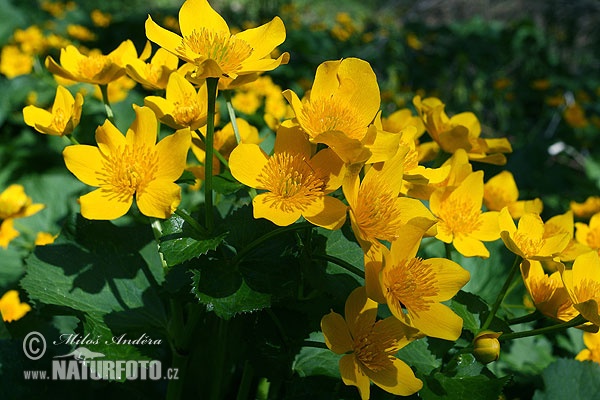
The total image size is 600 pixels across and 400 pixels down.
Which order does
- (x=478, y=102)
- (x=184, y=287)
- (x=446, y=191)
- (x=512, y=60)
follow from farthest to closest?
(x=512, y=60) → (x=478, y=102) → (x=446, y=191) → (x=184, y=287)

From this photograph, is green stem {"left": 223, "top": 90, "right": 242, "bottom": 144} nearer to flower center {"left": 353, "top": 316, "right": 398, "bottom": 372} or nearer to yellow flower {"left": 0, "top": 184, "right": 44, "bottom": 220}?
flower center {"left": 353, "top": 316, "right": 398, "bottom": 372}

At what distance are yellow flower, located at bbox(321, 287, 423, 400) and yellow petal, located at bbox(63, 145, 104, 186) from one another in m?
0.49

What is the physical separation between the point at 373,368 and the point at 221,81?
628 millimetres

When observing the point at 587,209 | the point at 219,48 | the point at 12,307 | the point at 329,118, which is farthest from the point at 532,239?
the point at 12,307

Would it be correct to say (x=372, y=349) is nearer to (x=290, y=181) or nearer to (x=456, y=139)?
(x=290, y=181)

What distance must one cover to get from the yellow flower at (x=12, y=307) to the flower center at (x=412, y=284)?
117 cm

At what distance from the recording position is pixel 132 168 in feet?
3.19

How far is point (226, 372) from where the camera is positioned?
123 cm

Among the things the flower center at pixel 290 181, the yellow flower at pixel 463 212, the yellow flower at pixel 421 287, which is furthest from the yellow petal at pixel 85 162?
the yellow flower at pixel 463 212

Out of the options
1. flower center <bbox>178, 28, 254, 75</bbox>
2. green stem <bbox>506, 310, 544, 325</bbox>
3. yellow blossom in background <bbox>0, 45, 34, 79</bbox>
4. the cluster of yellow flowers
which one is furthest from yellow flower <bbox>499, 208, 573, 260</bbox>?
yellow blossom in background <bbox>0, 45, 34, 79</bbox>

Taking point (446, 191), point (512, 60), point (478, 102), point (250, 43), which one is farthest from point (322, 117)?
point (512, 60)

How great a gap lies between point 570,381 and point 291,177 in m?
0.92

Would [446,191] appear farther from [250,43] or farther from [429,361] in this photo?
[250,43]

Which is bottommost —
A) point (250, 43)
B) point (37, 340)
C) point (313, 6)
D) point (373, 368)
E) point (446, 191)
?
point (313, 6)
